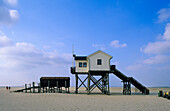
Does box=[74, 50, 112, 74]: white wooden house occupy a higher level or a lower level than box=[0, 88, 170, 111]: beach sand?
higher

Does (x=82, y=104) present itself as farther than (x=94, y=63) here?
No

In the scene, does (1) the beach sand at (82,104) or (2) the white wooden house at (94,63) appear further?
(2) the white wooden house at (94,63)

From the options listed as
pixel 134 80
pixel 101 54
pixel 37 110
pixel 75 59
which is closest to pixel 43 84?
pixel 75 59

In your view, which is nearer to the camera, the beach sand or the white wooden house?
the beach sand

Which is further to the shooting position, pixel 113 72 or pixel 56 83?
pixel 56 83

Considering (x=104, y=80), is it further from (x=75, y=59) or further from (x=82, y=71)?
(x=75, y=59)

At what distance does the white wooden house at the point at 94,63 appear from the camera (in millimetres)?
28141

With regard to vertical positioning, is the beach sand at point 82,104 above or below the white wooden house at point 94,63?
below

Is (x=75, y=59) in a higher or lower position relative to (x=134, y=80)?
higher

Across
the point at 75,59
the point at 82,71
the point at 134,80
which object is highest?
the point at 75,59

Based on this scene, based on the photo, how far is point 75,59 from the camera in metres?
28.9

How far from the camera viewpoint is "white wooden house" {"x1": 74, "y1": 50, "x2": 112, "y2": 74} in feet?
92.3

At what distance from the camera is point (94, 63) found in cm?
2822

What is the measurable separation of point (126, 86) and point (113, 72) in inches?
189
